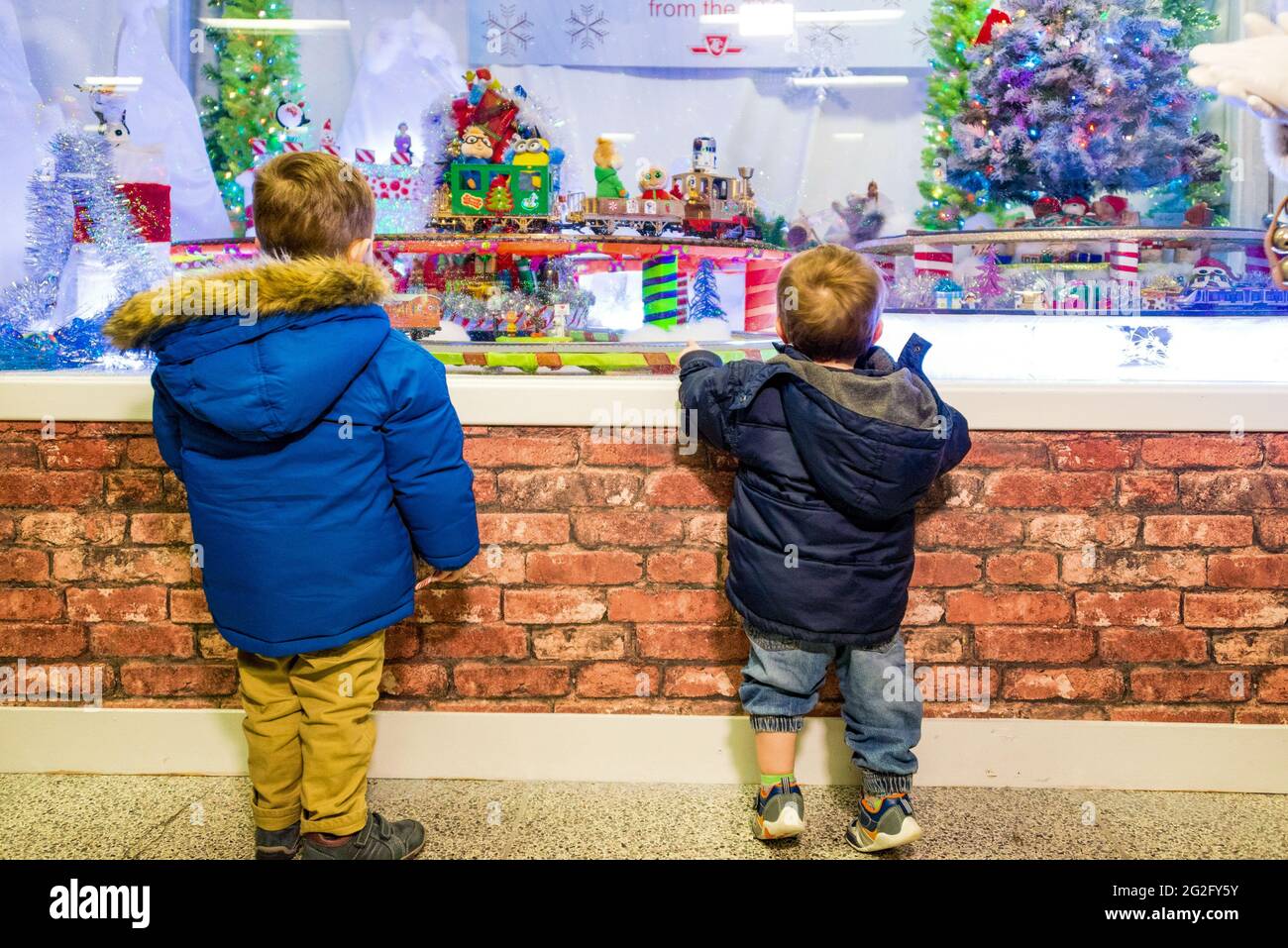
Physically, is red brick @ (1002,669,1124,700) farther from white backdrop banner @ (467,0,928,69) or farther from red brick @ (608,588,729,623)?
white backdrop banner @ (467,0,928,69)

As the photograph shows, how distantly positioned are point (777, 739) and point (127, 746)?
152 cm

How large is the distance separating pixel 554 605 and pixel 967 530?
94 cm

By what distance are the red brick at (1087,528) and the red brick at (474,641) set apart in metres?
1.18

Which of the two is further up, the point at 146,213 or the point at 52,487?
the point at 146,213

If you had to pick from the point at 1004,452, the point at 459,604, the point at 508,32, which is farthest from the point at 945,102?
the point at 459,604

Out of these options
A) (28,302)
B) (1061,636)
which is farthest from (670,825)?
(28,302)

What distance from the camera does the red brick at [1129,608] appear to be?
2.17 metres

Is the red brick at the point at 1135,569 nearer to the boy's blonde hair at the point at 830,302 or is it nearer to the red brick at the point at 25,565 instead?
the boy's blonde hair at the point at 830,302

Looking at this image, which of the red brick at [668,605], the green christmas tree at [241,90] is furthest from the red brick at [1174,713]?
the green christmas tree at [241,90]

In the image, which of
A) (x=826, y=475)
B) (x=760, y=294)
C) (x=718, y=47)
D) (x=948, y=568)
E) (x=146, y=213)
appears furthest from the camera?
(x=718, y=47)

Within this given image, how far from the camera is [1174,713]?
221 cm

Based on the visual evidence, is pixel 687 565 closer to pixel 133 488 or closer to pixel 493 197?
pixel 493 197

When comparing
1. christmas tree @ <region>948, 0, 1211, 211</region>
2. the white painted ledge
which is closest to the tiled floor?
the white painted ledge

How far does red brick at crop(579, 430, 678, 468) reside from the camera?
85.2 inches
